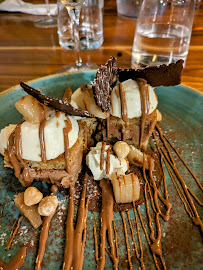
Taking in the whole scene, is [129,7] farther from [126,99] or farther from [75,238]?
[75,238]

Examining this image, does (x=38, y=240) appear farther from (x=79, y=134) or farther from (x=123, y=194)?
(x=79, y=134)

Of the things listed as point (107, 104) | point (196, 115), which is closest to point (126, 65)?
point (196, 115)

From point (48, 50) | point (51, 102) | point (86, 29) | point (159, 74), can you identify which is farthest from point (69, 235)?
point (86, 29)

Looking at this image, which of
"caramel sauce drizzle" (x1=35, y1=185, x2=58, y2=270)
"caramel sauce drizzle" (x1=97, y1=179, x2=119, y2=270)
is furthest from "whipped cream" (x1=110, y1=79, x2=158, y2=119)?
"caramel sauce drizzle" (x1=35, y1=185, x2=58, y2=270)

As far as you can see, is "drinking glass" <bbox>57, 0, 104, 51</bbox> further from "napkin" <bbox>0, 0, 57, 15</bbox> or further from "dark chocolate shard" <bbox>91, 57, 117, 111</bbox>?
"dark chocolate shard" <bbox>91, 57, 117, 111</bbox>

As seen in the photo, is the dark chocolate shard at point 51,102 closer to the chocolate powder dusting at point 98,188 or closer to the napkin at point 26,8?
the chocolate powder dusting at point 98,188

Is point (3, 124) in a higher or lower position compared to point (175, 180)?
higher

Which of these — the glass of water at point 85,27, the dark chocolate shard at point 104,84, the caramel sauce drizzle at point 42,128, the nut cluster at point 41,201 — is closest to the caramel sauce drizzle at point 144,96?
the dark chocolate shard at point 104,84
